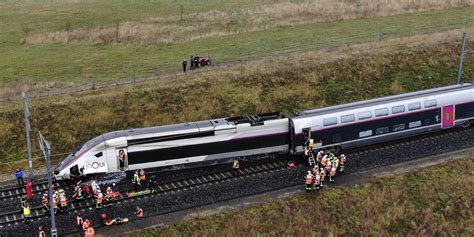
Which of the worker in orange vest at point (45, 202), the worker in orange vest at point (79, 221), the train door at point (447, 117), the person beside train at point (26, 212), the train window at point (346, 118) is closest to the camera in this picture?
the worker in orange vest at point (79, 221)

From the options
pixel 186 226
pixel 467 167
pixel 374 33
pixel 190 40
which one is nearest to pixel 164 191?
pixel 186 226

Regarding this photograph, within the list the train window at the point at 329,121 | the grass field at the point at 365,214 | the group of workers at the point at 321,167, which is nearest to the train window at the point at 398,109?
the train window at the point at 329,121

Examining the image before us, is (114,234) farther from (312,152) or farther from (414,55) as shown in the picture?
(414,55)

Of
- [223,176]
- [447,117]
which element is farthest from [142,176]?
[447,117]

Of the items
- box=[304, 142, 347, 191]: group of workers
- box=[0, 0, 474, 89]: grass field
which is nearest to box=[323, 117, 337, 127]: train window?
box=[304, 142, 347, 191]: group of workers

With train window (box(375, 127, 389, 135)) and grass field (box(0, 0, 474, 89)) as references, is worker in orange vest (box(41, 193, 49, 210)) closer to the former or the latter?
grass field (box(0, 0, 474, 89))

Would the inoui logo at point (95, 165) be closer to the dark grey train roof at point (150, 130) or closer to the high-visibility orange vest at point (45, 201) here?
the dark grey train roof at point (150, 130)
